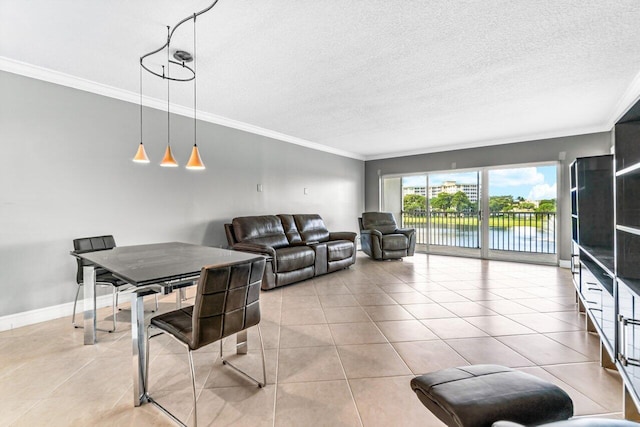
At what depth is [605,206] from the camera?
2.58 meters

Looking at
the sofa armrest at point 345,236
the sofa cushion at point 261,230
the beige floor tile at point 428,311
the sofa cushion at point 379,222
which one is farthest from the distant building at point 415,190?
the beige floor tile at point 428,311

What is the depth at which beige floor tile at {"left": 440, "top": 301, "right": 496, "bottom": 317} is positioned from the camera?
9.79ft

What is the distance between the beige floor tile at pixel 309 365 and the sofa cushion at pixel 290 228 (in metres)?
2.75

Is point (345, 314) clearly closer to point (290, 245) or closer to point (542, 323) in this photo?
point (542, 323)

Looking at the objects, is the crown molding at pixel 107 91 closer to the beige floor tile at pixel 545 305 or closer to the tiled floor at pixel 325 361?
the tiled floor at pixel 325 361

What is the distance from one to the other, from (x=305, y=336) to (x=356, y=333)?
0.46 meters


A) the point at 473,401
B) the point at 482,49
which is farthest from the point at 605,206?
the point at 473,401

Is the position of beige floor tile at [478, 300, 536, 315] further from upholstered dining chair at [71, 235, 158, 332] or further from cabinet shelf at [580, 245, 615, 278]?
upholstered dining chair at [71, 235, 158, 332]

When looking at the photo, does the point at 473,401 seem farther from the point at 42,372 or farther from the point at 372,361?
the point at 42,372

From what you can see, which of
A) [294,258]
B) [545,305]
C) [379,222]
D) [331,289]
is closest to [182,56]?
[294,258]

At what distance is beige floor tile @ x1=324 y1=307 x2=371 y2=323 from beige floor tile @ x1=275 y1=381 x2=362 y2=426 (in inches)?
40.4

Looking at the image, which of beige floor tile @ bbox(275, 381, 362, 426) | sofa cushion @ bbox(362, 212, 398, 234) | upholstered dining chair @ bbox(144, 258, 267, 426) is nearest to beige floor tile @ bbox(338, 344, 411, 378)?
beige floor tile @ bbox(275, 381, 362, 426)

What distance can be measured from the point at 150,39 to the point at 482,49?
9.06ft

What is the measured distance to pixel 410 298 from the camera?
3488 millimetres
